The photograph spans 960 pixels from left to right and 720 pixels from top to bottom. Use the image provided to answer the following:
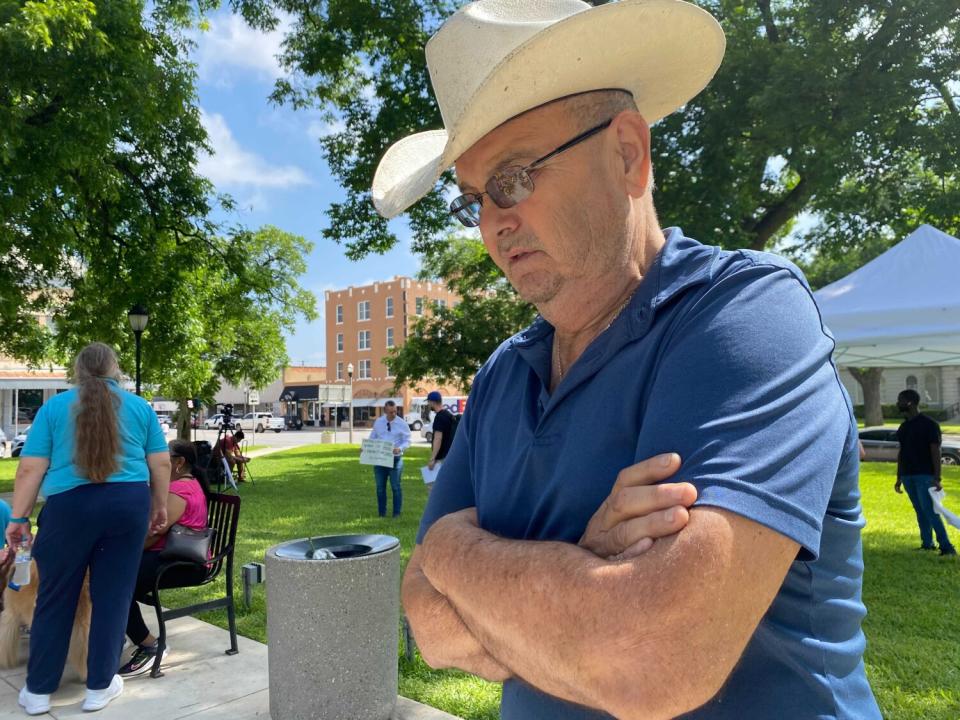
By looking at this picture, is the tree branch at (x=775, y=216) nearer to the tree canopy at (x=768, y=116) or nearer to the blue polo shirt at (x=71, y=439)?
the tree canopy at (x=768, y=116)

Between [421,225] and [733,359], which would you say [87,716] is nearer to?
[733,359]

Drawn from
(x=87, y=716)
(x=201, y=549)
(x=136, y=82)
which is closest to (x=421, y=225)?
(x=136, y=82)

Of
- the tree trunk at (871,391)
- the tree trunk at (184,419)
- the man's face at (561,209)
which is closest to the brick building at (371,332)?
the tree trunk at (184,419)

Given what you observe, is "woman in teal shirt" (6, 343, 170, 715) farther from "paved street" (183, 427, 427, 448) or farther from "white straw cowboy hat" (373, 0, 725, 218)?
"paved street" (183, 427, 427, 448)

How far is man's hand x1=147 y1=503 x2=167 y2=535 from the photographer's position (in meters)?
4.98

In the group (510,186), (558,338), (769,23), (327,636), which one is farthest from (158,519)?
(769,23)

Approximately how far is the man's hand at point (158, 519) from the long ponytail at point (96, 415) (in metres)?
0.80

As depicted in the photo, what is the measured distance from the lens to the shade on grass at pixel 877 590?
4.51 metres

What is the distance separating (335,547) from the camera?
4.39m

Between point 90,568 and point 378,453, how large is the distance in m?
7.25

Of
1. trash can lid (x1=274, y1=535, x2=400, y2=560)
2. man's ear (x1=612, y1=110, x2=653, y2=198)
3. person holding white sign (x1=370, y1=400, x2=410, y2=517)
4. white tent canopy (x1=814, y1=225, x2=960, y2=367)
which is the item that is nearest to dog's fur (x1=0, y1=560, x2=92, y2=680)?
trash can lid (x1=274, y1=535, x2=400, y2=560)

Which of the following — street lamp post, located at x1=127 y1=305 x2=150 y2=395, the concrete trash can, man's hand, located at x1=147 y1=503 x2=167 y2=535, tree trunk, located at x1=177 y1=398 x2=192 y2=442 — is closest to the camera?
the concrete trash can

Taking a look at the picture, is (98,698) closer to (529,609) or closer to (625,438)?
(529,609)

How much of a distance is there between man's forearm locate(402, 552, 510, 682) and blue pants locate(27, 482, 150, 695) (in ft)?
11.8
